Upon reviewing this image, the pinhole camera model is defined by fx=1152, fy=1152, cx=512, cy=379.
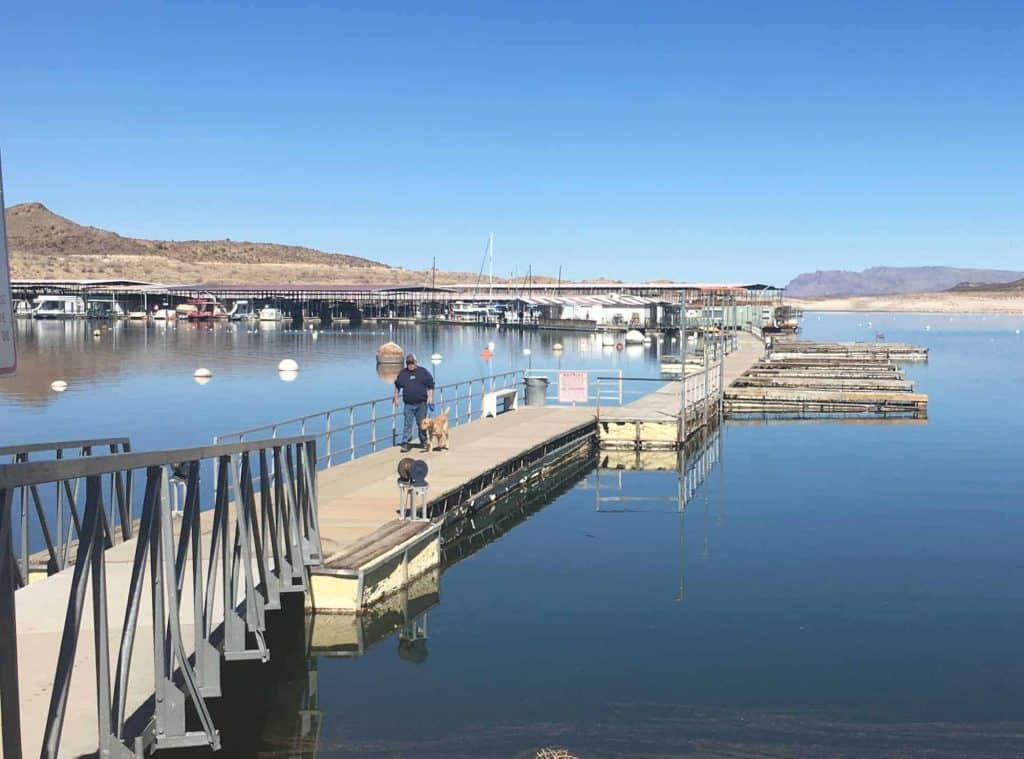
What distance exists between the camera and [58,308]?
14975 cm

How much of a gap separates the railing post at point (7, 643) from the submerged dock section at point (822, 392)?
40529mm

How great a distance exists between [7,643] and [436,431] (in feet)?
63.6

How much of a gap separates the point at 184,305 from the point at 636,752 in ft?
517

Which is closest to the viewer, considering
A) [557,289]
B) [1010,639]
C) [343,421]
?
[1010,639]

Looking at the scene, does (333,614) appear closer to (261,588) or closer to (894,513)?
(261,588)

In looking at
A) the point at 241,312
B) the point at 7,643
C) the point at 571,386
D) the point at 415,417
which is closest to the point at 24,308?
the point at 241,312

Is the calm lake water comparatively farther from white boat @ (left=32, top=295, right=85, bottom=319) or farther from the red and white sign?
white boat @ (left=32, top=295, right=85, bottom=319)

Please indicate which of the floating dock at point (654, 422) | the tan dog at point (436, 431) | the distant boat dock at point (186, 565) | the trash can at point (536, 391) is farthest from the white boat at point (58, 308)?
the tan dog at point (436, 431)

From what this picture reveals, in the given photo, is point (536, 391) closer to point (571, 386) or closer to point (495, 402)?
point (495, 402)

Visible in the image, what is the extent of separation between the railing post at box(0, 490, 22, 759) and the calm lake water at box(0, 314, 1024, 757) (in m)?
6.20

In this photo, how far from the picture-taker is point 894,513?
81.1 feet

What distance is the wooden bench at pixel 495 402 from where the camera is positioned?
113ft

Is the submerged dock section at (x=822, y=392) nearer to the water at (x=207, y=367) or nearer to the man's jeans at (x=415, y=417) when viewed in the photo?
the water at (x=207, y=367)

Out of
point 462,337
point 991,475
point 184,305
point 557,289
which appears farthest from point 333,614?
point 557,289
